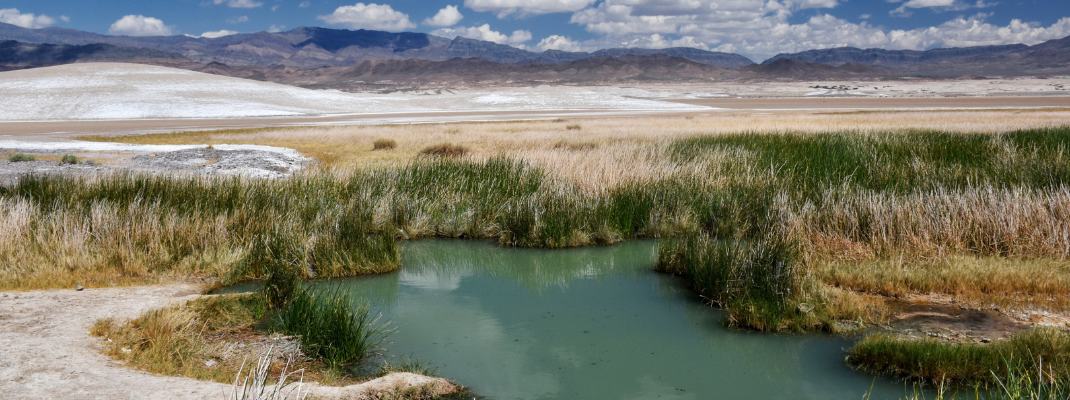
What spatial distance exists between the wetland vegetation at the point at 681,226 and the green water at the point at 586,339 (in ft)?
1.59

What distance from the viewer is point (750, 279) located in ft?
33.1

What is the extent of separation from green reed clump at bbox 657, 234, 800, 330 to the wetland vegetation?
0.09 ft

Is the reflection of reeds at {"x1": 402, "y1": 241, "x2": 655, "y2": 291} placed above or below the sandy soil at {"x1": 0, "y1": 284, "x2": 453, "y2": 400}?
below

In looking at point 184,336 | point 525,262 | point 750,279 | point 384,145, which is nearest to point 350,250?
point 525,262

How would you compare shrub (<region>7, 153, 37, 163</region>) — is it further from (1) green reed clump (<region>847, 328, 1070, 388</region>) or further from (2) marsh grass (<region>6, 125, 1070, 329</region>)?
(1) green reed clump (<region>847, 328, 1070, 388</region>)

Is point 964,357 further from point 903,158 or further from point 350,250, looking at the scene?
point 903,158

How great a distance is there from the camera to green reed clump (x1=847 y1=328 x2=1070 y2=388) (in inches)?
299

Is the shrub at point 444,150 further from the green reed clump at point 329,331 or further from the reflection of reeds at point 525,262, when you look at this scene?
the green reed clump at point 329,331

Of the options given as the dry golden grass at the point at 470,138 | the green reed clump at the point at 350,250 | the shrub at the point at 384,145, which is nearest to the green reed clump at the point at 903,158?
the dry golden grass at the point at 470,138

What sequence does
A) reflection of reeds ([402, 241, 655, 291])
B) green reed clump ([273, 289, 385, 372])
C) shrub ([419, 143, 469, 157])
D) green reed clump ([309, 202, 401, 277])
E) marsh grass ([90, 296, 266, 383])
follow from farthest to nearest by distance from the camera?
shrub ([419, 143, 469, 157]) → reflection of reeds ([402, 241, 655, 291]) → green reed clump ([309, 202, 401, 277]) → green reed clump ([273, 289, 385, 372]) → marsh grass ([90, 296, 266, 383])

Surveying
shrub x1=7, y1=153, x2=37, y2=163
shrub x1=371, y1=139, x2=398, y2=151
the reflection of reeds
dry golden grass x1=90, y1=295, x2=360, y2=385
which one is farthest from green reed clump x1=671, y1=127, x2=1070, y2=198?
shrub x1=7, y1=153, x2=37, y2=163

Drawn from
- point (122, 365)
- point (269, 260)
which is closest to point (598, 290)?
point (269, 260)

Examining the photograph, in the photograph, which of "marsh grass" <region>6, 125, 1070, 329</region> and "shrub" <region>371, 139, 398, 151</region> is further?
"shrub" <region>371, 139, 398, 151</region>

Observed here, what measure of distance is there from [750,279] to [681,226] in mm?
4806
